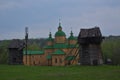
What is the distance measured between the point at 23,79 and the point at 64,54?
45.2 m

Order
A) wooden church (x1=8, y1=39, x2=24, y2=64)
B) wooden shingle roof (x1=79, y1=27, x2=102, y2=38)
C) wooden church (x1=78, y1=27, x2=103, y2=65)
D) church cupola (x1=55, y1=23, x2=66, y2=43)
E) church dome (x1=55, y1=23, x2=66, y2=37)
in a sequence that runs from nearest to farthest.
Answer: wooden shingle roof (x1=79, y1=27, x2=102, y2=38) → wooden church (x1=78, y1=27, x2=103, y2=65) → church cupola (x1=55, y1=23, x2=66, y2=43) → church dome (x1=55, y1=23, x2=66, y2=37) → wooden church (x1=8, y1=39, x2=24, y2=64)

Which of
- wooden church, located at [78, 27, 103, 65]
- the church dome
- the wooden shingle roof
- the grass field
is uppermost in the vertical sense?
the church dome

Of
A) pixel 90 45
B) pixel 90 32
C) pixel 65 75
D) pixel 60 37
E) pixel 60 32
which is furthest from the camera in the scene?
pixel 60 32

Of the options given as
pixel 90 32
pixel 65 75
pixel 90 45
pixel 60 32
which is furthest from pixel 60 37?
pixel 65 75

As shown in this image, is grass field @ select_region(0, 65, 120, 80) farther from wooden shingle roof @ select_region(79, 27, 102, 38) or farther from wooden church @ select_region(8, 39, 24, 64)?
wooden church @ select_region(8, 39, 24, 64)

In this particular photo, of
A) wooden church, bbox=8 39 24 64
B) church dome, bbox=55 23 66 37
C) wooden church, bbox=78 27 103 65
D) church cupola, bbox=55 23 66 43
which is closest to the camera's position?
wooden church, bbox=78 27 103 65

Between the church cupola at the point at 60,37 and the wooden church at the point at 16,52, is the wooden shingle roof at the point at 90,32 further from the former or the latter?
the wooden church at the point at 16,52

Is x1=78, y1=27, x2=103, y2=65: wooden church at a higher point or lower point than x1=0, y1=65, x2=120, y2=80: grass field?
higher

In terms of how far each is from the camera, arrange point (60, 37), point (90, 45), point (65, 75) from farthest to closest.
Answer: point (60, 37)
point (90, 45)
point (65, 75)

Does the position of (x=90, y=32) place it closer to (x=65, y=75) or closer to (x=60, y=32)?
(x=60, y=32)

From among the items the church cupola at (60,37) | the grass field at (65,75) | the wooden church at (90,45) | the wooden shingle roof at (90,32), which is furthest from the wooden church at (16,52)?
the grass field at (65,75)

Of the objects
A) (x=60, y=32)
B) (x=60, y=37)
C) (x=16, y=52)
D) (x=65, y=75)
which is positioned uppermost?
(x=60, y=32)

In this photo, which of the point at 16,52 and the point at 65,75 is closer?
the point at 65,75

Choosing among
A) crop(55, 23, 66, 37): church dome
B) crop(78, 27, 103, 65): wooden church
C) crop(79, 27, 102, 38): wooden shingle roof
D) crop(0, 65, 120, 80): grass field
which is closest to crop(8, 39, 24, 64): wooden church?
crop(55, 23, 66, 37): church dome
